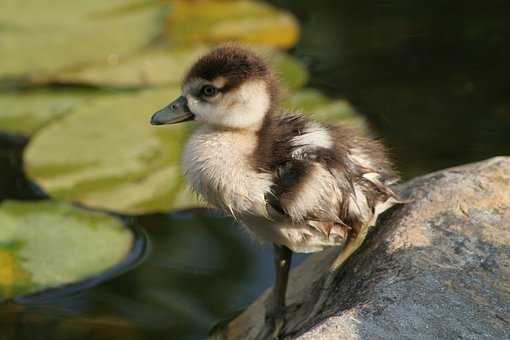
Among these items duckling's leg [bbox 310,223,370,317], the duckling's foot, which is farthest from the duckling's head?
the duckling's foot

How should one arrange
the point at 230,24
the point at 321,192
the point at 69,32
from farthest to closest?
the point at 230,24 → the point at 69,32 → the point at 321,192

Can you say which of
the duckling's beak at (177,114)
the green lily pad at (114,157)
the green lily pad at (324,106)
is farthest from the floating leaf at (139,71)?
the duckling's beak at (177,114)

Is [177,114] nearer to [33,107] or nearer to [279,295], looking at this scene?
[279,295]

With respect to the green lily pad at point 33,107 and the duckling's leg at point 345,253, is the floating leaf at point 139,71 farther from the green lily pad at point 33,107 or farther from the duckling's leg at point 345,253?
the duckling's leg at point 345,253

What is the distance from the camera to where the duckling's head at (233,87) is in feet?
7.18

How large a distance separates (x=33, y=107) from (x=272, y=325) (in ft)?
5.86

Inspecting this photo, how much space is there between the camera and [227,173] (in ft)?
6.91

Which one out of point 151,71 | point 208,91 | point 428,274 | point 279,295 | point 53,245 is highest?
point 208,91

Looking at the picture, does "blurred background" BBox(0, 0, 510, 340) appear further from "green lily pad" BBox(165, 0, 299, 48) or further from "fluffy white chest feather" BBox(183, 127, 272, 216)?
"fluffy white chest feather" BBox(183, 127, 272, 216)

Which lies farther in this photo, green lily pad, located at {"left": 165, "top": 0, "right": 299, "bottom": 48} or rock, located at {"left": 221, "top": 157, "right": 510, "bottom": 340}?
green lily pad, located at {"left": 165, "top": 0, "right": 299, "bottom": 48}

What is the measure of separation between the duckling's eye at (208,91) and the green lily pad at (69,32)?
72.3 inches

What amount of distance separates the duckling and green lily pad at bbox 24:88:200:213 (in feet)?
2.85

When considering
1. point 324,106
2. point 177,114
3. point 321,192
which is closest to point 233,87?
point 177,114

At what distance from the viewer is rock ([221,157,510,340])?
5.80 feet
